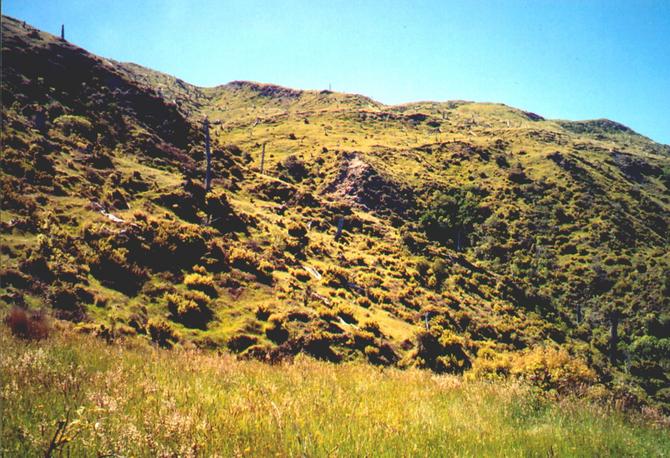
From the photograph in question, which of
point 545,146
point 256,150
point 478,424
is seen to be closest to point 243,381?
point 478,424

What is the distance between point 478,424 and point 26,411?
527 centimetres

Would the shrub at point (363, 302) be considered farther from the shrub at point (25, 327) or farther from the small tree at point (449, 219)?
the small tree at point (449, 219)

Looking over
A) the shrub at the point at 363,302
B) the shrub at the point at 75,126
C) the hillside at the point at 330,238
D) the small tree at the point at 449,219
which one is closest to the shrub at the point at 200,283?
the hillside at the point at 330,238

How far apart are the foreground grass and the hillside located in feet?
9.71

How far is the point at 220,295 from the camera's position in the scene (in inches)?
724

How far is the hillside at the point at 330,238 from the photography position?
15719mm

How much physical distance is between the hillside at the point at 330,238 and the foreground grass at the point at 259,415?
2959 mm

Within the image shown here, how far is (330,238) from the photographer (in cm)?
4162

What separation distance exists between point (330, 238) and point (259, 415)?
123ft

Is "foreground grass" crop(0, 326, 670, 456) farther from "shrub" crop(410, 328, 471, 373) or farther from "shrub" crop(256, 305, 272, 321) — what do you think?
"shrub" crop(410, 328, 471, 373)

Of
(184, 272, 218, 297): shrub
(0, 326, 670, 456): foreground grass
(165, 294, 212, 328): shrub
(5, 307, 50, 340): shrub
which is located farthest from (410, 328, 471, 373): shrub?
(5, 307, 50, 340): shrub

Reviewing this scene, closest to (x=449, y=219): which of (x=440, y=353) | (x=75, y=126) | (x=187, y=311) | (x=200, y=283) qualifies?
(x=440, y=353)

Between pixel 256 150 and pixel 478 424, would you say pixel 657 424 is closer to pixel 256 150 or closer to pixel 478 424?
pixel 478 424

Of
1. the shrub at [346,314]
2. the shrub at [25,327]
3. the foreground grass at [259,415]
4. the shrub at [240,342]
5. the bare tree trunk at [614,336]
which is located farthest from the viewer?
the bare tree trunk at [614,336]
